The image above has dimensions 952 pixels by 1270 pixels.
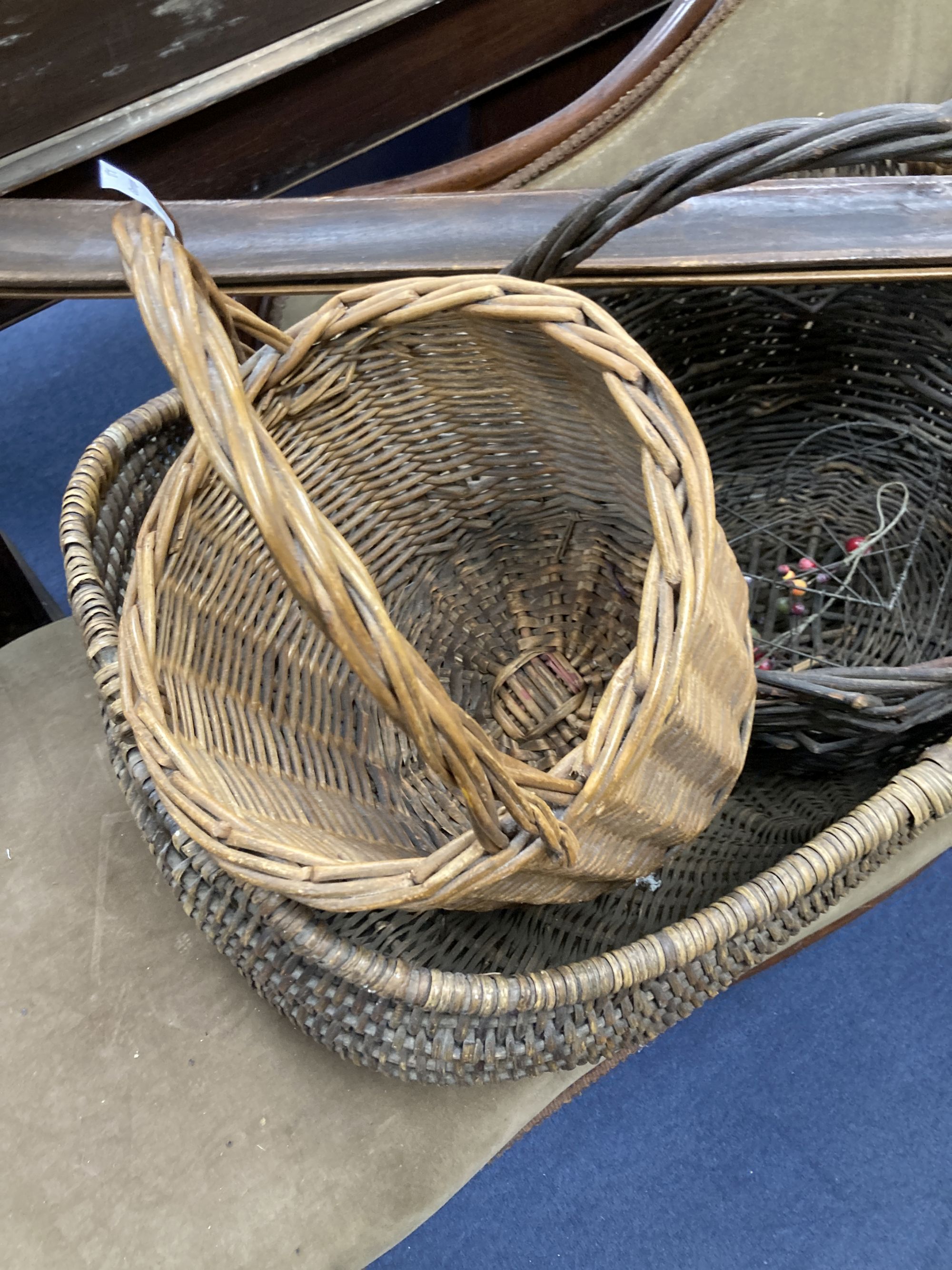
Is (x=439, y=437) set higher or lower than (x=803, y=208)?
lower

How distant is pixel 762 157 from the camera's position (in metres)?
0.47

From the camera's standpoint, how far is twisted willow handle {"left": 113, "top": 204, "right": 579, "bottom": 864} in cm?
31

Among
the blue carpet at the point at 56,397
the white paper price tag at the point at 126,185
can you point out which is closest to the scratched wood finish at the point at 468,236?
the white paper price tag at the point at 126,185

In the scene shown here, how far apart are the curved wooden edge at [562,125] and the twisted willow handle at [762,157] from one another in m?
0.29

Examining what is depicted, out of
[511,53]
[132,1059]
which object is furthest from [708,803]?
[511,53]

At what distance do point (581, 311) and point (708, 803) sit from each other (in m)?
0.28

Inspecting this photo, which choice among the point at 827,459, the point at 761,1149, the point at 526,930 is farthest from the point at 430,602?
the point at 761,1149

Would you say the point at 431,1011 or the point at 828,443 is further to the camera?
the point at 828,443

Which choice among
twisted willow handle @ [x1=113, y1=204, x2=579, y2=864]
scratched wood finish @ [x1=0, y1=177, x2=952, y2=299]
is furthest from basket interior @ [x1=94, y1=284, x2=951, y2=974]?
twisted willow handle @ [x1=113, y1=204, x2=579, y2=864]

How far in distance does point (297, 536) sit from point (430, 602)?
46cm

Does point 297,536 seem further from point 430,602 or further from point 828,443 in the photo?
point 828,443

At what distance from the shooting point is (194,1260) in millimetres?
520

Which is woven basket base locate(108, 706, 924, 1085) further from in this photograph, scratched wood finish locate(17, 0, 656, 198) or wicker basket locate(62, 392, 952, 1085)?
scratched wood finish locate(17, 0, 656, 198)

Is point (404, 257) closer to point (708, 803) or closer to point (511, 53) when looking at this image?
point (708, 803)
